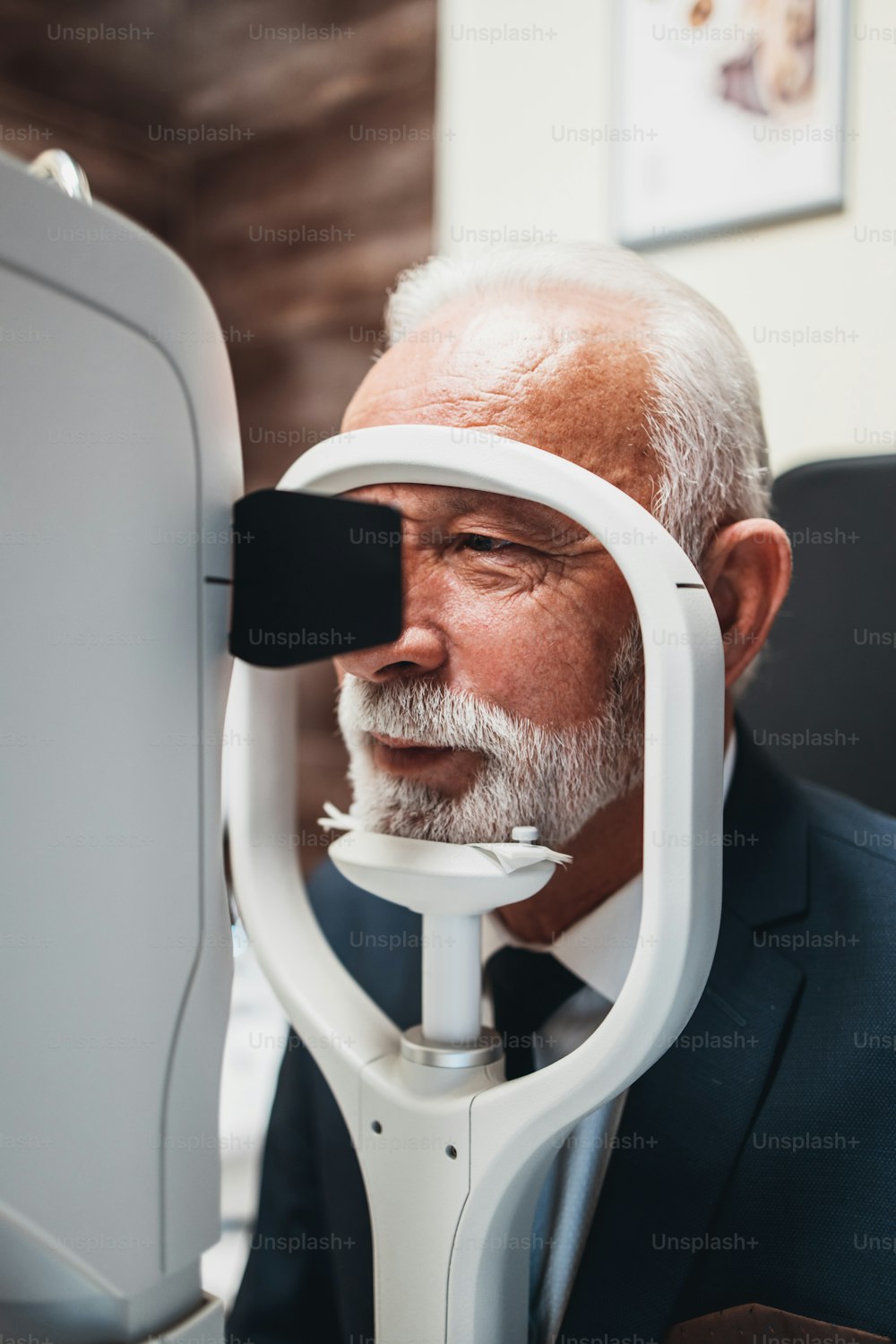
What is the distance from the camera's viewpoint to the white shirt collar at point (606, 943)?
821 mm

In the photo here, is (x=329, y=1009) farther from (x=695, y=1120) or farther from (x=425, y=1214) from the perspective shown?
(x=695, y=1120)

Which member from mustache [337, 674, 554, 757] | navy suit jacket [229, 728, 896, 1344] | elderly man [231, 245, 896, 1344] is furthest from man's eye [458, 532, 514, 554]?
navy suit jacket [229, 728, 896, 1344]

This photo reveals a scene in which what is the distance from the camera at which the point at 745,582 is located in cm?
87

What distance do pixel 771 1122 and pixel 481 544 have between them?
0.48 m

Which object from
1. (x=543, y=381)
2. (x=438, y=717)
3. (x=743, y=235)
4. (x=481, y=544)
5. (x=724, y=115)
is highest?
(x=724, y=115)

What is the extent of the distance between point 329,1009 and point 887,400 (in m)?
0.93

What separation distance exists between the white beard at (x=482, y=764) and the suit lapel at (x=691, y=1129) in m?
0.17

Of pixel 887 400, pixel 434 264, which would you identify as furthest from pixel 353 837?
pixel 887 400


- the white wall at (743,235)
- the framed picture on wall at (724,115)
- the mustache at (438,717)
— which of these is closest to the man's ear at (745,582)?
the mustache at (438,717)

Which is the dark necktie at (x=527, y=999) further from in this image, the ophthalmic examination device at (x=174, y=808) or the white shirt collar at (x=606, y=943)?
the ophthalmic examination device at (x=174, y=808)

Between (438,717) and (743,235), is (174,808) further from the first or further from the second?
(743,235)

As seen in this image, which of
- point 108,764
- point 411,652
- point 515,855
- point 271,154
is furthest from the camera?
point 271,154

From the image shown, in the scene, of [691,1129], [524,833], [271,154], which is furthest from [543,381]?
[271,154]

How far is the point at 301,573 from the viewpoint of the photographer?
496 mm
